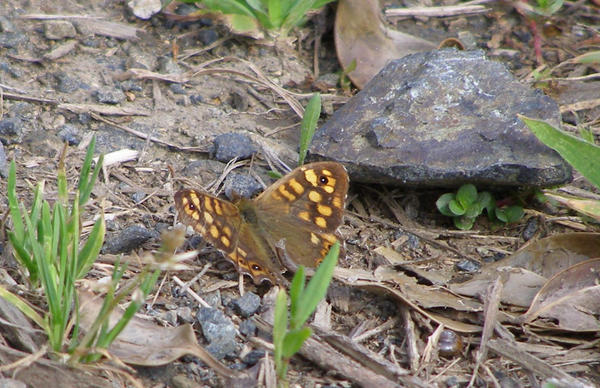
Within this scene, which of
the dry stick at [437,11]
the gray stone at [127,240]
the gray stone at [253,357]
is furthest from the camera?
the dry stick at [437,11]

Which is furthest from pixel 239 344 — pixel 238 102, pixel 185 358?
pixel 238 102

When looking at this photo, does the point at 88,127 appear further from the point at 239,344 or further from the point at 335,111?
the point at 239,344

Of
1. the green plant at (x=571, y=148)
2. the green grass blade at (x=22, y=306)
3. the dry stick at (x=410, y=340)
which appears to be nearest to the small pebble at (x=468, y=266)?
the dry stick at (x=410, y=340)

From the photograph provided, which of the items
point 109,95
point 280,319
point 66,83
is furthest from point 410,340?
point 66,83

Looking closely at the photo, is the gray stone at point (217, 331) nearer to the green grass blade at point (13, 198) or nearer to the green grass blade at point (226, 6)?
the green grass blade at point (13, 198)

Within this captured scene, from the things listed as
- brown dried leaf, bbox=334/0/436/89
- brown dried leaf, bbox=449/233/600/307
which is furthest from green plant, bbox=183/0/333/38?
brown dried leaf, bbox=449/233/600/307

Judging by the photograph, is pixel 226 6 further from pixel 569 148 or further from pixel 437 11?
pixel 569 148
